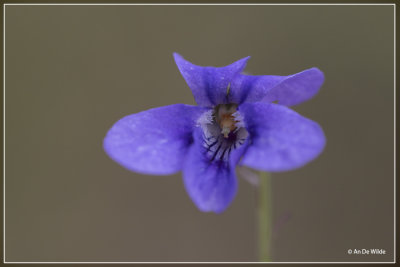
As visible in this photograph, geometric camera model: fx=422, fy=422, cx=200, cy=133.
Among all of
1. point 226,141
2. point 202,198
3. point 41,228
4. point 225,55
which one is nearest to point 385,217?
point 225,55

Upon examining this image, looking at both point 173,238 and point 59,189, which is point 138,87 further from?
point 173,238

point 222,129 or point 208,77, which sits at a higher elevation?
point 208,77

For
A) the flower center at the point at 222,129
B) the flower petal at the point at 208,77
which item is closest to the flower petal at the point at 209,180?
the flower center at the point at 222,129

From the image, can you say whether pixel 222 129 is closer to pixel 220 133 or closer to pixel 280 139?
pixel 220 133

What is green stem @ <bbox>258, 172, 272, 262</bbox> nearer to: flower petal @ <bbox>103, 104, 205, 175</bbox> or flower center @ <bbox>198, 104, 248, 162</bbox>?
flower center @ <bbox>198, 104, 248, 162</bbox>

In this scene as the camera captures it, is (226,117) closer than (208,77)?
No

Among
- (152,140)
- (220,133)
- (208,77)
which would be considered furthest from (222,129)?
(152,140)
